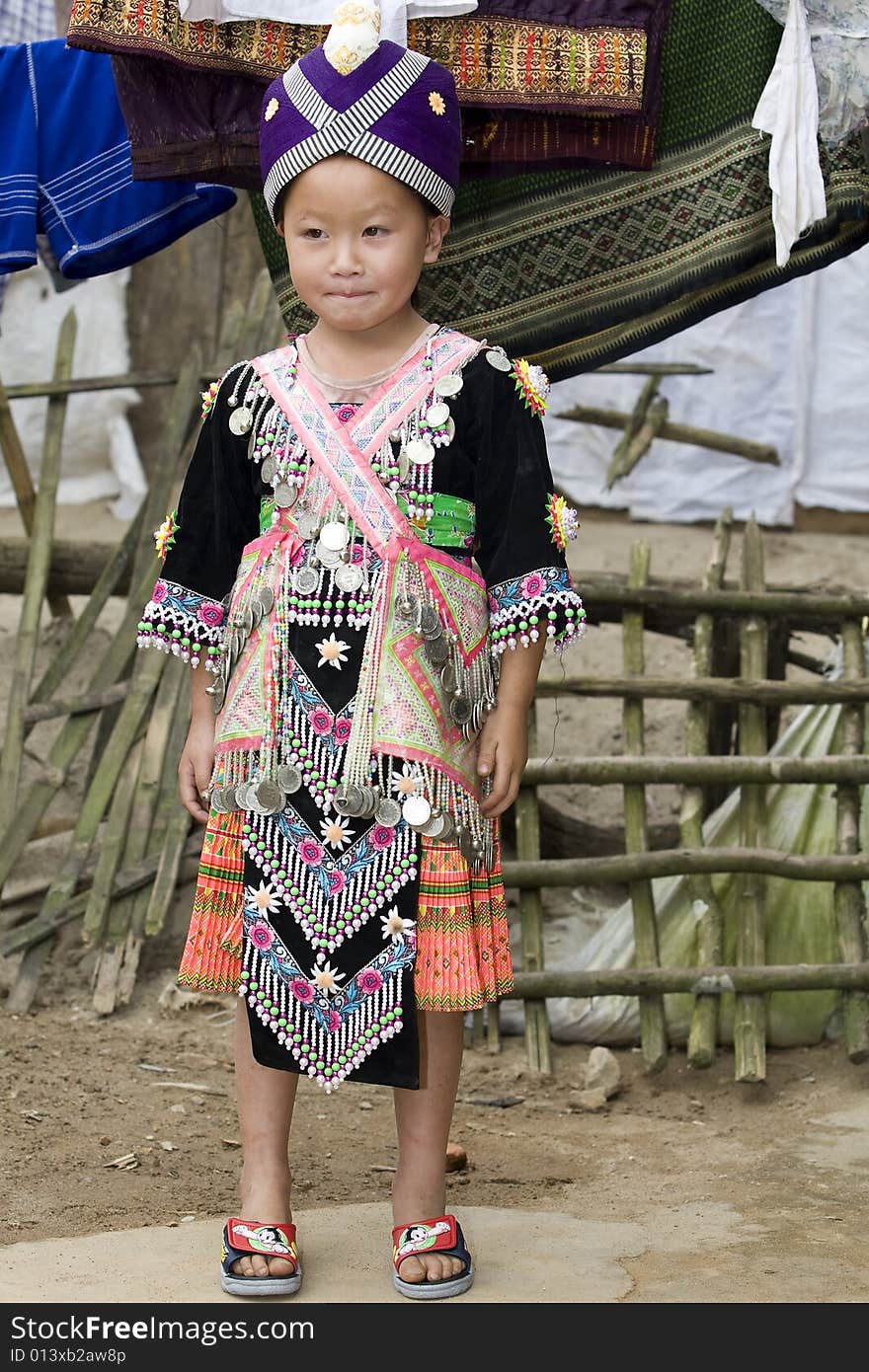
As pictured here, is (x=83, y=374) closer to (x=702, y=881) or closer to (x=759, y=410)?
(x=759, y=410)

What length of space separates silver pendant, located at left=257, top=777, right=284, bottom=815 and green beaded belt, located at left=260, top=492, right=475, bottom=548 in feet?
1.26

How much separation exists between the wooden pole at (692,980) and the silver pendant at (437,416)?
1.88 meters

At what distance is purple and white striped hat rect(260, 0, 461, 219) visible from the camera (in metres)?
2.19

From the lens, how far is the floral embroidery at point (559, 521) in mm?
2312

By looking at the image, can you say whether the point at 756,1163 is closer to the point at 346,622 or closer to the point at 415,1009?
the point at 415,1009

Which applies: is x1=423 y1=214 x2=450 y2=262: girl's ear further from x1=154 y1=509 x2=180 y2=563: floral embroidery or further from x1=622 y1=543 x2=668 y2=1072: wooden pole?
x1=622 y1=543 x2=668 y2=1072: wooden pole

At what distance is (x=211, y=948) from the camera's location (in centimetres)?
241

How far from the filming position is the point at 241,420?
236 centimetres

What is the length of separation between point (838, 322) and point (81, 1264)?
A: 614 cm

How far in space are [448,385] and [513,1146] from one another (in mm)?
1728

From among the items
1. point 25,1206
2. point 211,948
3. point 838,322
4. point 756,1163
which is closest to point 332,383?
point 211,948

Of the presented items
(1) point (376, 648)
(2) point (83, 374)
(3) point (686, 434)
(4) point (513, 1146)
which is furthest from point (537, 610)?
(2) point (83, 374)

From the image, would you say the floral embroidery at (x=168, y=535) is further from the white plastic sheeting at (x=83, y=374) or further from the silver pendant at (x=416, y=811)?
the white plastic sheeting at (x=83, y=374)

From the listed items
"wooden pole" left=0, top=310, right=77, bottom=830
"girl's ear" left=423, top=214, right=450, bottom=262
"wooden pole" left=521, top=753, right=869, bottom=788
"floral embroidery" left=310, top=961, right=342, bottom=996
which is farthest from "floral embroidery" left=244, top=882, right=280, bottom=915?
"wooden pole" left=0, top=310, right=77, bottom=830
